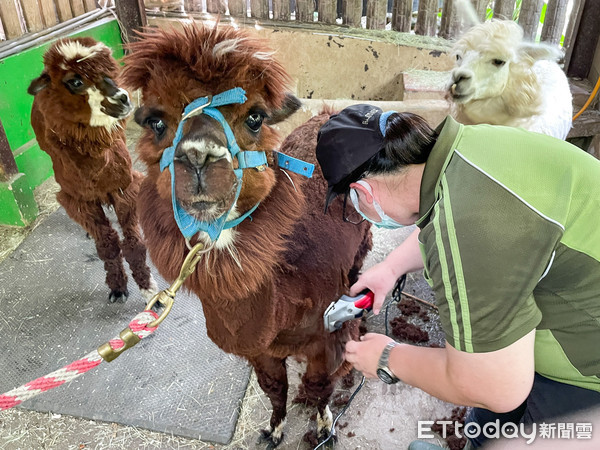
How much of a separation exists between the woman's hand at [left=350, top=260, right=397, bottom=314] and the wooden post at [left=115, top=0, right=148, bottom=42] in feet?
14.9

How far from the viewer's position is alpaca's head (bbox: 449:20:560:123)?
2.87 metres

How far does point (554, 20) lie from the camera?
13.8 ft

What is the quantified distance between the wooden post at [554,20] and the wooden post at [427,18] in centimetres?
115

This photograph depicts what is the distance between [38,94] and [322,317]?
6.84 ft

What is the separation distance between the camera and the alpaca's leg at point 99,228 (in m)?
2.74

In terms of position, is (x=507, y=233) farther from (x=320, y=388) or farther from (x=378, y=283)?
(x=320, y=388)

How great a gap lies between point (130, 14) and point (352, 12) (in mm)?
2589

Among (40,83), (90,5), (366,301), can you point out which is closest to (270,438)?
(366,301)

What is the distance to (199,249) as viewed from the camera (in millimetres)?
1364

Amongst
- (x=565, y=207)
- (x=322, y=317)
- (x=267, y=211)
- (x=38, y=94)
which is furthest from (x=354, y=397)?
(x=38, y=94)

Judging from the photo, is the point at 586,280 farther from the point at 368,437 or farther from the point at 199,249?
the point at 368,437

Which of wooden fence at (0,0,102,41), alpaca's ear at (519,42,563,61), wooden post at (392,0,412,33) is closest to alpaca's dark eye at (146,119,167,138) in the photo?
alpaca's ear at (519,42,563,61)

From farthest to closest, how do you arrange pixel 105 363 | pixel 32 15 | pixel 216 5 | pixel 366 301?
pixel 216 5 → pixel 32 15 → pixel 105 363 → pixel 366 301

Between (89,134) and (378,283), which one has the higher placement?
(89,134)
